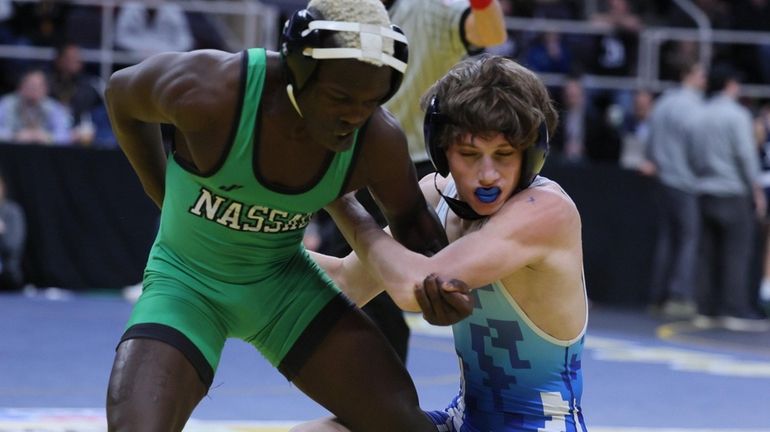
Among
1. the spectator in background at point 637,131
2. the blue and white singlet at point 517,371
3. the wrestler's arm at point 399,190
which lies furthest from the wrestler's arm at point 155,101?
the spectator in background at point 637,131

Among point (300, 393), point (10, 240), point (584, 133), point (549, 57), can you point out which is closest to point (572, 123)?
point (584, 133)

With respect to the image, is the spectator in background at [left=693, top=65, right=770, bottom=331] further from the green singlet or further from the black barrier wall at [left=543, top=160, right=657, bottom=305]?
the green singlet

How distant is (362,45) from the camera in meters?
3.04

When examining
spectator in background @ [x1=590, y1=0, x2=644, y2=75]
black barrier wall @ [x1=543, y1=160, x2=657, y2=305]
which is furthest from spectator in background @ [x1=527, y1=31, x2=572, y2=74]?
black barrier wall @ [x1=543, y1=160, x2=657, y2=305]

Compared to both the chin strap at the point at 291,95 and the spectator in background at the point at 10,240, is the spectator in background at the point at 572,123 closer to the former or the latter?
the spectator in background at the point at 10,240

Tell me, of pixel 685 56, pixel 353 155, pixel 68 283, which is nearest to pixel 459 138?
pixel 353 155

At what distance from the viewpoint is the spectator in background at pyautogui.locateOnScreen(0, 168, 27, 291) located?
10188 millimetres

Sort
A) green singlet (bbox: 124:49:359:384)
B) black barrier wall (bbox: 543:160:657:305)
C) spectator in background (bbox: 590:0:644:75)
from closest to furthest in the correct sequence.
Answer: green singlet (bbox: 124:49:359:384)
black barrier wall (bbox: 543:160:657:305)
spectator in background (bbox: 590:0:644:75)

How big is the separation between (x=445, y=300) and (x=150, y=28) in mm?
8913

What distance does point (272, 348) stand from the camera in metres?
3.48

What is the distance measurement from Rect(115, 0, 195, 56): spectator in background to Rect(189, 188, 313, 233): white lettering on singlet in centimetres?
826

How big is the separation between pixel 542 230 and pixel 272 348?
77 centimetres

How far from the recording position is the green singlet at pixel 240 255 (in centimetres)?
327

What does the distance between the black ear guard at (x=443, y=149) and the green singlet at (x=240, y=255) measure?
0.20 m
